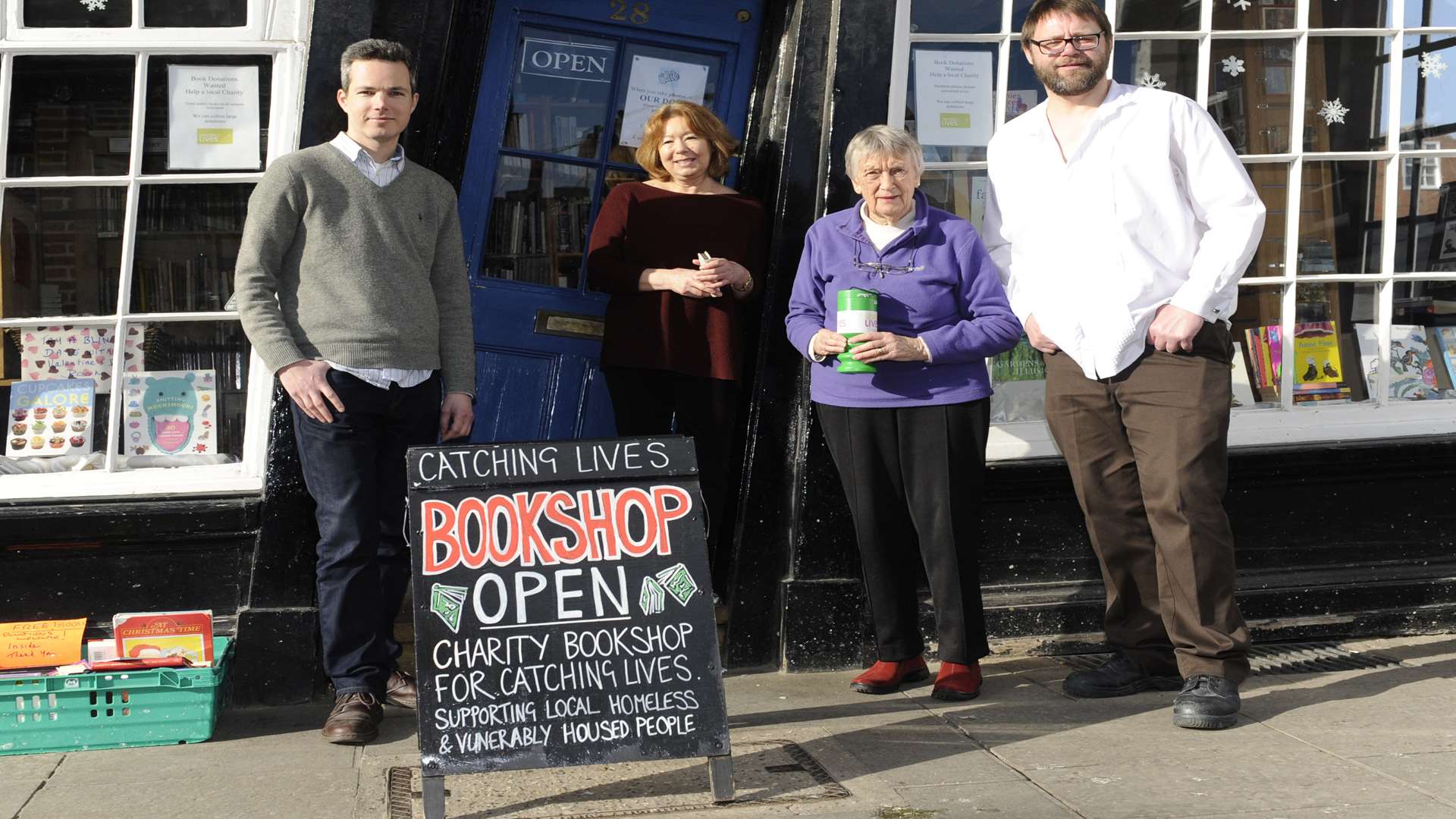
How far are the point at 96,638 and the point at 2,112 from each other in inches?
69.8

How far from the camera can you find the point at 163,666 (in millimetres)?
4035

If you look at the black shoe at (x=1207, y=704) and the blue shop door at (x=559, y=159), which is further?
the blue shop door at (x=559, y=159)

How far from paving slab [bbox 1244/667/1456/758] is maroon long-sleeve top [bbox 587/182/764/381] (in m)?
2.07

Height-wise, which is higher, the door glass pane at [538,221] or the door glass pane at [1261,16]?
the door glass pane at [1261,16]

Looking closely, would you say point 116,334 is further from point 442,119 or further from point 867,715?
point 867,715

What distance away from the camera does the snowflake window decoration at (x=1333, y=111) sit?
16.9ft

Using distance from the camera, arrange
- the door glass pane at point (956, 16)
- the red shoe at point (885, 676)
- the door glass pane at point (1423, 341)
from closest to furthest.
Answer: the red shoe at point (885, 676) → the door glass pane at point (956, 16) → the door glass pane at point (1423, 341)

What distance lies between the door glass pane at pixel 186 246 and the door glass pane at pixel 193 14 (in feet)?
1.76

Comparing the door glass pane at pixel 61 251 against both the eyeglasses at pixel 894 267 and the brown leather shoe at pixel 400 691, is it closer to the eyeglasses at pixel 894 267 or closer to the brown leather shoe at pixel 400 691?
the brown leather shoe at pixel 400 691

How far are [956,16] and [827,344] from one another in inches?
60.1

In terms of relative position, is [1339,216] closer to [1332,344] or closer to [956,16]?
[1332,344]

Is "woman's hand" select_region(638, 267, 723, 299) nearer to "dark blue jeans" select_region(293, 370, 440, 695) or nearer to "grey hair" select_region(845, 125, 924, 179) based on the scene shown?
"grey hair" select_region(845, 125, 924, 179)

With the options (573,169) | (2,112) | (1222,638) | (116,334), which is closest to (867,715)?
(1222,638)

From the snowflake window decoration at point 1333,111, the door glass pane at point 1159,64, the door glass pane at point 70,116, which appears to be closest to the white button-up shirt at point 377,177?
the door glass pane at point 70,116
